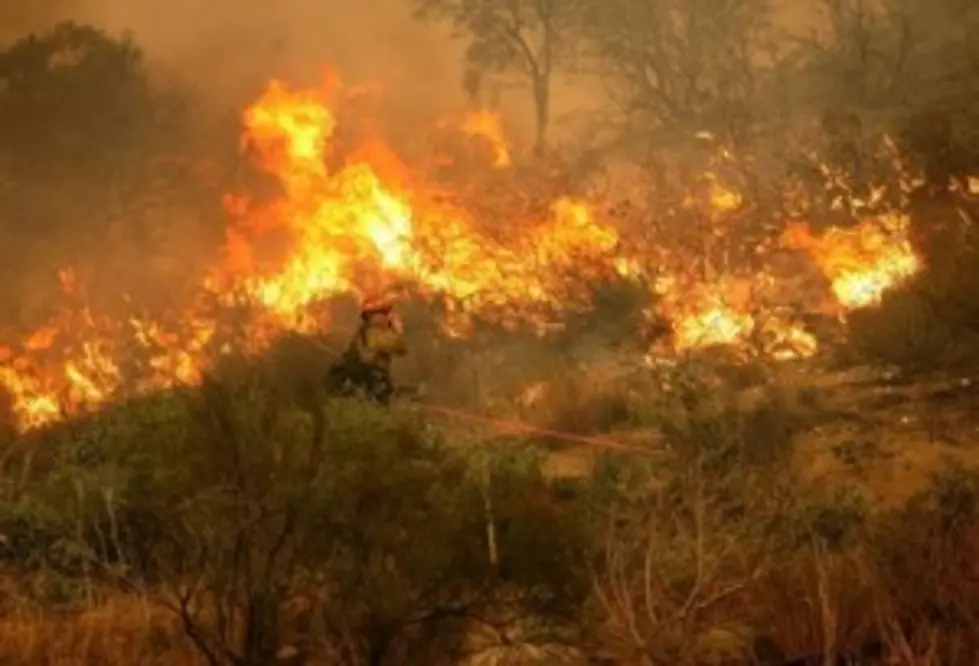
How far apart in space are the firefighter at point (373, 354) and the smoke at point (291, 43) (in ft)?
57.6

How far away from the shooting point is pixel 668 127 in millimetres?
24438

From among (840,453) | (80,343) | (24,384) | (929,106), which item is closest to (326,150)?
(80,343)

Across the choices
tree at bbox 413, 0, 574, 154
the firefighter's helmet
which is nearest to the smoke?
tree at bbox 413, 0, 574, 154

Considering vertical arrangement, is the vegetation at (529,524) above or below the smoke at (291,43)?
below

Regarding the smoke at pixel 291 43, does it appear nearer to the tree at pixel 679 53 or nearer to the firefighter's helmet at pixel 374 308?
the tree at pixel 679 53

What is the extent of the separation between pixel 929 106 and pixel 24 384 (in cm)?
1415

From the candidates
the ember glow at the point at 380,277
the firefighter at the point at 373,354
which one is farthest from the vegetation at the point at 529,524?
the ember glow at the point at 380,277

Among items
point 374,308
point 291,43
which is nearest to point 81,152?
point 291,43

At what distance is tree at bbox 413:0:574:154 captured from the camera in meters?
27.8

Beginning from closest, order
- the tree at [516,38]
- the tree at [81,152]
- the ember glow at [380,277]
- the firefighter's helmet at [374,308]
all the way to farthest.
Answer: the firefighter's helmet at [374,308]
the ember glow at [380,277]
the tree at [81,152]
the tree at [516,38]

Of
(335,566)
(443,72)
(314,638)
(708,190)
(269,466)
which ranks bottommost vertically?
(314,638)

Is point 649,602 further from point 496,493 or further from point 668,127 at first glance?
point 668,127

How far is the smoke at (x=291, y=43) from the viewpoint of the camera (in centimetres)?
2862

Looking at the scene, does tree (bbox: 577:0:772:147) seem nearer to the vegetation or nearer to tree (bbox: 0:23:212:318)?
tree (bbox: 0:23:212:318)
